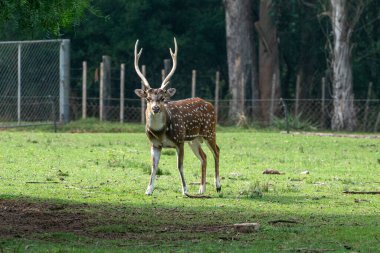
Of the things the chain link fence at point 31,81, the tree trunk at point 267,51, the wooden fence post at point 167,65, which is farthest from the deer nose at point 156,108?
the tree trunk at point 267,51

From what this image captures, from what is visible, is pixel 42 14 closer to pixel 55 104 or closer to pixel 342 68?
pixel 55 104

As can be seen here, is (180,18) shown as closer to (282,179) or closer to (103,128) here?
(103,128)

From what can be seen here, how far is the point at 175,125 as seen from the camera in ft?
52.1

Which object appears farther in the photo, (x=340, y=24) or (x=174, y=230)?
(x=340, y=24)

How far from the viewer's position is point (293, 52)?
1722 inches

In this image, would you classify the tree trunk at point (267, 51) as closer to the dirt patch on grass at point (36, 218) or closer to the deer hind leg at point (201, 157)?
the deer hind leg at point (201, 157)

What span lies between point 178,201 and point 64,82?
18.2m

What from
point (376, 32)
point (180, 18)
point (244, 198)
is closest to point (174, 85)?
point (180, 18)

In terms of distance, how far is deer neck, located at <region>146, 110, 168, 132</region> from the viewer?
15.6 meters

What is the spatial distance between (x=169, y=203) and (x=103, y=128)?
1712cm

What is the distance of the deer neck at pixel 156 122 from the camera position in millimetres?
15648

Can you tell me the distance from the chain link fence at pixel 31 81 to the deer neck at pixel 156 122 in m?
15.6

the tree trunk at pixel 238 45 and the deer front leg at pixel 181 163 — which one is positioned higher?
the tree trunk at pixel 238 45

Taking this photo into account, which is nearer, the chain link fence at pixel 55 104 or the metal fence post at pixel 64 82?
the chain link fence at pixel 55 104
